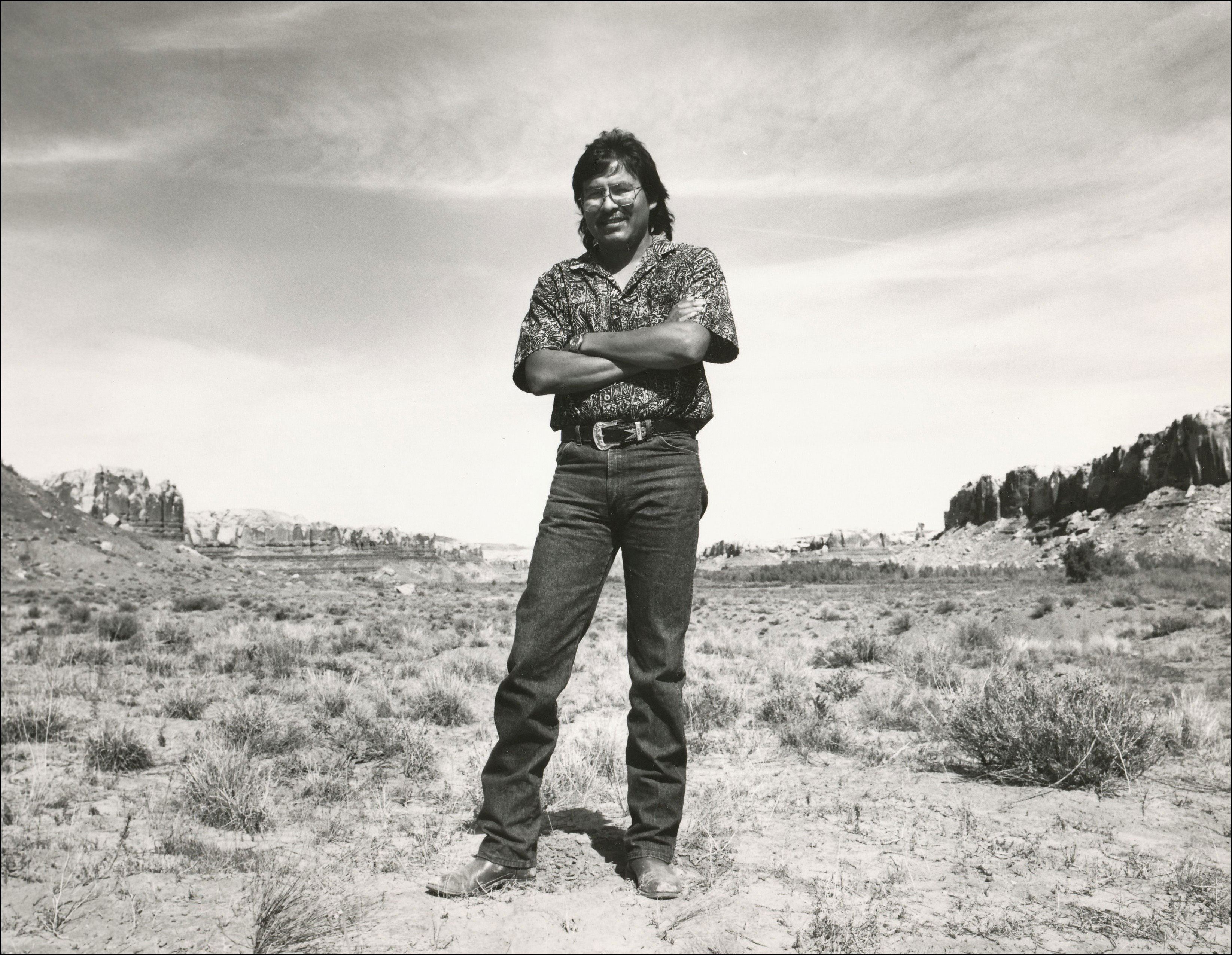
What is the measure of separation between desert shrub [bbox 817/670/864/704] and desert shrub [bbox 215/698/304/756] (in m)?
4.96

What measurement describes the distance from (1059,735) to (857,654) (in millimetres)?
6576

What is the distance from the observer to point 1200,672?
10.6m

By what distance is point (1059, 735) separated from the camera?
182 inches

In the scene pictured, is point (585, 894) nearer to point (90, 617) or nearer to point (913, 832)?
point (913, 832)

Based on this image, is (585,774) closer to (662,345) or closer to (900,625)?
(662,345)

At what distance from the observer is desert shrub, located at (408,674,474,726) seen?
6.36 m

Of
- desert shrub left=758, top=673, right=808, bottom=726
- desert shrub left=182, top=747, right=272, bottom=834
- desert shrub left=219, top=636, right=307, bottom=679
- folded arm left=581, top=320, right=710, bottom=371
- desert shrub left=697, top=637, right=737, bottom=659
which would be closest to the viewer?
folded arm left=581, top=320, right=710, bottom=371

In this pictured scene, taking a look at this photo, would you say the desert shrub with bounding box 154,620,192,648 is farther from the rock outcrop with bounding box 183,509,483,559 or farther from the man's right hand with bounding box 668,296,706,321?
the rock outcrop with bounding box 183,509,483,559

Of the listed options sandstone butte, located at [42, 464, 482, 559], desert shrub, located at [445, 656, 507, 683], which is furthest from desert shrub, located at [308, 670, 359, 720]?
sandstone butte, located at [42, 464, 482, 559]

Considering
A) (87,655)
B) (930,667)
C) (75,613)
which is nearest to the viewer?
(930,667)

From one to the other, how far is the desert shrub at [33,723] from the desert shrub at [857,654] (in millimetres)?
8546

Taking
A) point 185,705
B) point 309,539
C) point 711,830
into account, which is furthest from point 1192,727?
point 309,539

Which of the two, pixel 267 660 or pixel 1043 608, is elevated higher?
pixel 267 660

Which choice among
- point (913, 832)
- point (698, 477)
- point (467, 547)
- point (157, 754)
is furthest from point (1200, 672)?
point (467, 547)
